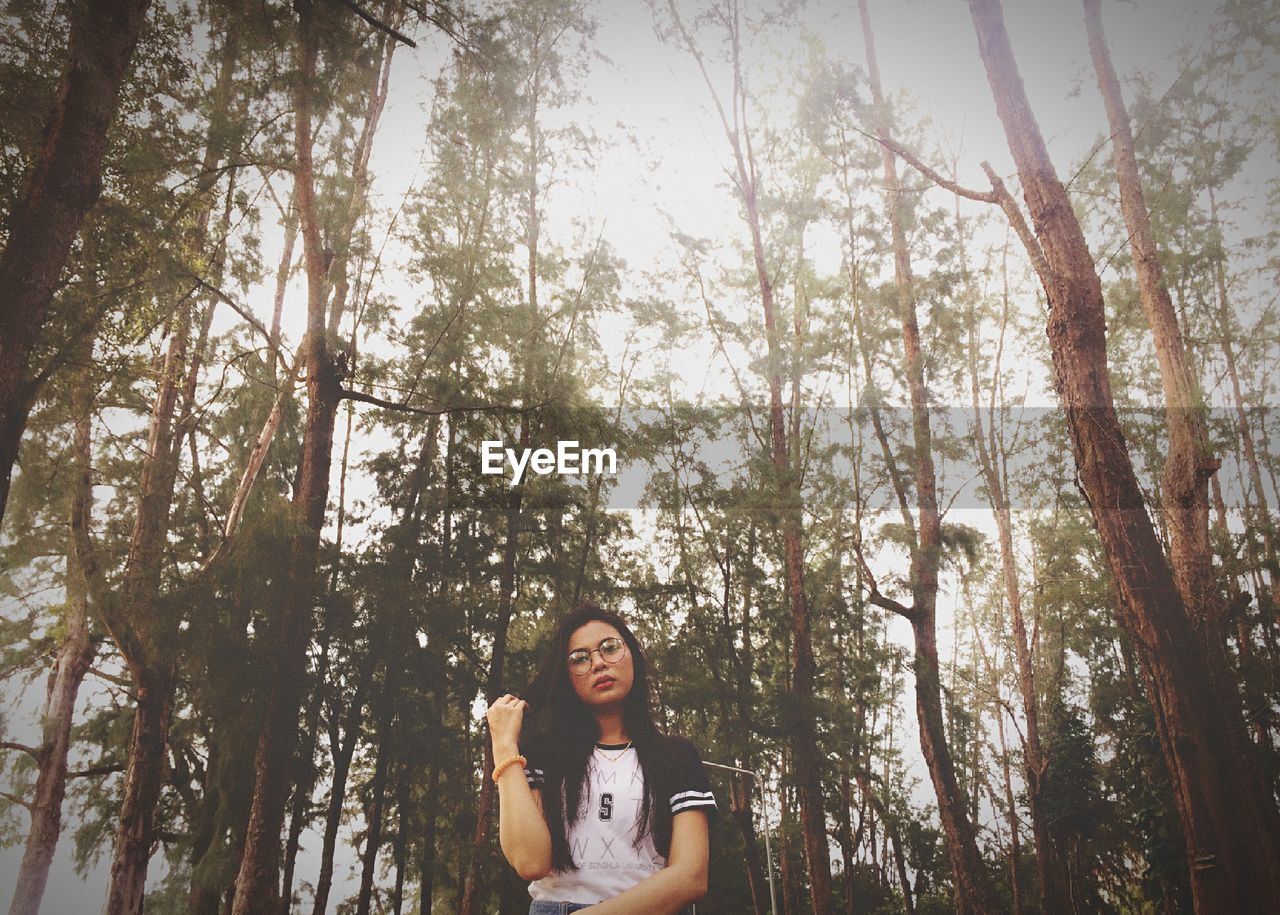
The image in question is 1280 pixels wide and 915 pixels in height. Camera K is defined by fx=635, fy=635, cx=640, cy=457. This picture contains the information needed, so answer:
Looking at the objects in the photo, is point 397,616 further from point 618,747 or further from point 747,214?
point 747,214

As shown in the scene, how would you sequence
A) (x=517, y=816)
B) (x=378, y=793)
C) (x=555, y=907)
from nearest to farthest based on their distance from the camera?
(x=517, y=816)
(x=555, y=907)
(x=378, y=793)

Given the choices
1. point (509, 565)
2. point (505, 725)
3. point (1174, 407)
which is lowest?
point (505, 725)

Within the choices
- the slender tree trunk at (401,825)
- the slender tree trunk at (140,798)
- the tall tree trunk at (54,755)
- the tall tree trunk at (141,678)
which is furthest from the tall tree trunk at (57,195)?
the slender tree trunk at (401,825)

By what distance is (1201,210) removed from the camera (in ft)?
21.5

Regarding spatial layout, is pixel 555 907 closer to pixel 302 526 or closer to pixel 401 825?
pixel 302 526

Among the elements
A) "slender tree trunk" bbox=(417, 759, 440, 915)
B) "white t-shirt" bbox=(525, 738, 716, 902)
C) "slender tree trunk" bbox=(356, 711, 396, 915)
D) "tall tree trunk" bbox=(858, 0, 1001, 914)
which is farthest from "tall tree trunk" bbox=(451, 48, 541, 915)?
"tall tree trunk" bbox=(858, 0, 1001, 914)

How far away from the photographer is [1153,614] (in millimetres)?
2764

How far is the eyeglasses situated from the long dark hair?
0.03 meters

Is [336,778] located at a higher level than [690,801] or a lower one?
lower

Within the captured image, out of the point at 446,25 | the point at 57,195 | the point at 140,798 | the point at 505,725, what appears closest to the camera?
the point at 505,725

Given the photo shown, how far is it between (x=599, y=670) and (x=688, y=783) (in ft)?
2.09

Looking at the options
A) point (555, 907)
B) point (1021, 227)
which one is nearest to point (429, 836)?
point (555, 907)

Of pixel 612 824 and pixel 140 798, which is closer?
pixel 612 824

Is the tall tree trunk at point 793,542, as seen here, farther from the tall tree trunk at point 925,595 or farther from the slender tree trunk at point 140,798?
the slender tree trunk at point 140,798
